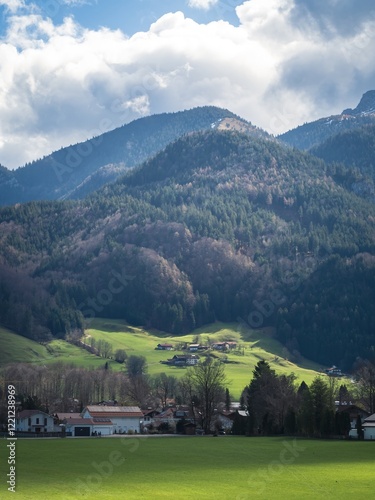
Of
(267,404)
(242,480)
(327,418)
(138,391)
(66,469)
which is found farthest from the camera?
(138,391)

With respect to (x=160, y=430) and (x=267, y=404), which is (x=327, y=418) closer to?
(x=267, y=404)

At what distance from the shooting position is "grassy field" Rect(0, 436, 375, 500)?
51.4 m

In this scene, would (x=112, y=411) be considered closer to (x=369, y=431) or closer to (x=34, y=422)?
(x=34, y=422)

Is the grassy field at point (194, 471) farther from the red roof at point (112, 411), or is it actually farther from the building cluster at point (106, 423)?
the red roof at point (112, 411)

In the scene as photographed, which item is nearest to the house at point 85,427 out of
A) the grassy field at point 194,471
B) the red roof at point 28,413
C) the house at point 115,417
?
the house at point 115,417

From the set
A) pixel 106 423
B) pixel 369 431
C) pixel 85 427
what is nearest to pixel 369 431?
pixel 369 431

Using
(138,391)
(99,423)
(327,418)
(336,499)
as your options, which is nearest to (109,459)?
(336,499)

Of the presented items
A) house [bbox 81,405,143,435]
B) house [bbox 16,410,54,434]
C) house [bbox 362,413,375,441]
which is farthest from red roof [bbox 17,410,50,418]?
house [bbox 362,413,375,441]

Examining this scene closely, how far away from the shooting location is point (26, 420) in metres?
135

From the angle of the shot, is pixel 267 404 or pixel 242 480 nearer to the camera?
pixel 242 480

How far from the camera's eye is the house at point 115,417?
5246 inches

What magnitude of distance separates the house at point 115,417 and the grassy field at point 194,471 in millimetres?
39985

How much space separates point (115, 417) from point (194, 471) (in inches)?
2911

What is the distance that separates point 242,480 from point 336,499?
10554 mm
